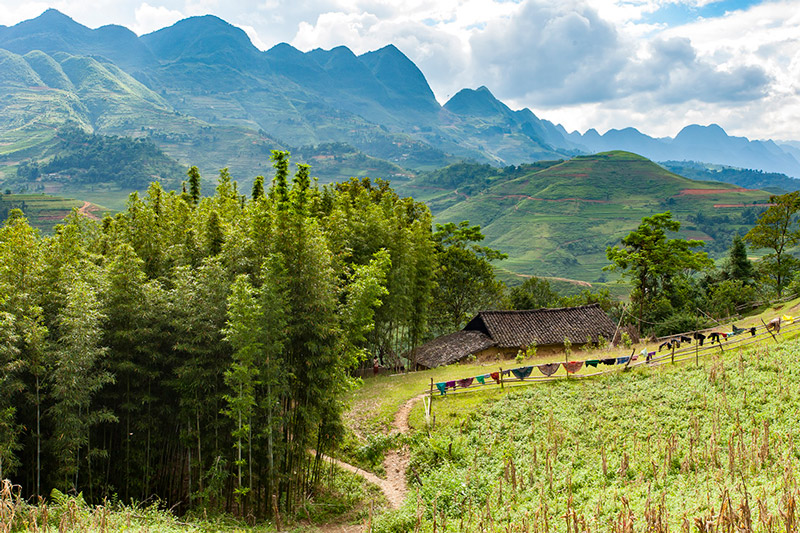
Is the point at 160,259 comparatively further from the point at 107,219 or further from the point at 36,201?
the point at 36,201

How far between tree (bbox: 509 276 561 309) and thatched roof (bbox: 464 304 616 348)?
37.8 ft

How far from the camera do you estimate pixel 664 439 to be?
10.9 meters

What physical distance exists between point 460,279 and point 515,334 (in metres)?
10.3

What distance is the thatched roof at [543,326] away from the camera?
2785 centimetres

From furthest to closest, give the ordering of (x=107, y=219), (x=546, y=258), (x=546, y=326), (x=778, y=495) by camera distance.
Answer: (x=546, y=258) < (x=546, y=326) < (x=107, y=219) < (x=778, y=495)

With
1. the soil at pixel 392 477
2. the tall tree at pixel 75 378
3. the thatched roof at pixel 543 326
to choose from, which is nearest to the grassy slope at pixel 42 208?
the thatched roof at pixel 543 326

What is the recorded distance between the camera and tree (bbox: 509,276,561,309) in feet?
138

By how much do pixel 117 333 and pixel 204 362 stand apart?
191cm

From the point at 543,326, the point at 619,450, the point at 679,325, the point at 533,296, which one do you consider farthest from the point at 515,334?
the point at 619,450

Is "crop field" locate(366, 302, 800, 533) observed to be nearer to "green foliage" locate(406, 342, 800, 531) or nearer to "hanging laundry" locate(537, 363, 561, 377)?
"green foliage" locate(406, 342, 800, 531)

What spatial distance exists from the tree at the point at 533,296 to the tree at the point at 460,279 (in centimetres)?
387

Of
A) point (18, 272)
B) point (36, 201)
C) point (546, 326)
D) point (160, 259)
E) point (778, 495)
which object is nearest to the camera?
point (778, 495)

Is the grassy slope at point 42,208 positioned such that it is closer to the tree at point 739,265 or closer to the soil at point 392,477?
the soil at point 392,477

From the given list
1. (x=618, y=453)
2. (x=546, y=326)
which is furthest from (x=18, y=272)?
(x=546, y=326)
